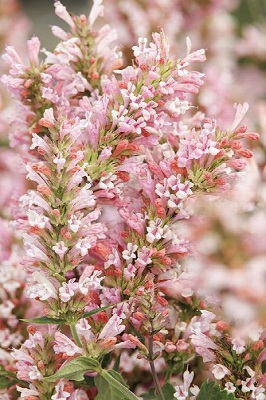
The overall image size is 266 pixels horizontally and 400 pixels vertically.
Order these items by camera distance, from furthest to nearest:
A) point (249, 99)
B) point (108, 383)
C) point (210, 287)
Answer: point (249, 99), point (108, 383), point (210, 287)

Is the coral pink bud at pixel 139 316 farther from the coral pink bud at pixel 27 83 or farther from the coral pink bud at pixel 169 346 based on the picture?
the coral pink bud at pixel 27 83

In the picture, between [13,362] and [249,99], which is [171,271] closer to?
[13,362]

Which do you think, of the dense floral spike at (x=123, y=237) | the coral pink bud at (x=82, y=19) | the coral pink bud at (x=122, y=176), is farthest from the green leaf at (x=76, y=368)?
the coral pink bud at (x=82, y=19)

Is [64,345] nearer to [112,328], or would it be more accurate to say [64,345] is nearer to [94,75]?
[112,328]

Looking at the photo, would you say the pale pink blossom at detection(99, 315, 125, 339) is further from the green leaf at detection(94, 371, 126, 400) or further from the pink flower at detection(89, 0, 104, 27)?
the pink flower at detection(89, 0, 104, 27)

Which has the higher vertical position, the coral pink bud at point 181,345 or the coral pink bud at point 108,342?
the coral pink bud at point 108,342

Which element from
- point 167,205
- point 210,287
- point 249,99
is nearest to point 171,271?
point 167,205

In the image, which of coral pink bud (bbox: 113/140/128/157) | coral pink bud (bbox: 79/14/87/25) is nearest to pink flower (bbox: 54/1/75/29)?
coral pink bud (bbox: 79/14/87/25)
